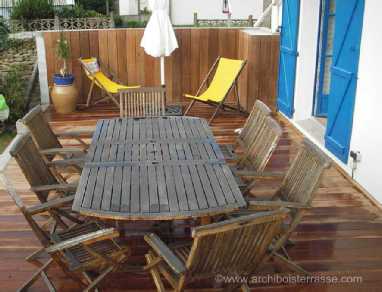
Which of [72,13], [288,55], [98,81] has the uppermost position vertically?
[72,13]

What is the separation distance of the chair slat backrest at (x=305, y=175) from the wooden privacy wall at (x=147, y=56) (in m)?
4.75

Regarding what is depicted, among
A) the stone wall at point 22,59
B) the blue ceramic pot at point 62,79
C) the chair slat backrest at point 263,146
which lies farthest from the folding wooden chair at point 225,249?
the stone wall at point 22,59

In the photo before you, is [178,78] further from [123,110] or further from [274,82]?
[123,110]

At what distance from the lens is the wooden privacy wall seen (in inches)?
330

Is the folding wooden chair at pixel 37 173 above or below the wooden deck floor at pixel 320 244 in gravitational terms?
above

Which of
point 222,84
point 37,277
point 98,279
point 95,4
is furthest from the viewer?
point 95,4

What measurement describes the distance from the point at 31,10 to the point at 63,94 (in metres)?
12.7

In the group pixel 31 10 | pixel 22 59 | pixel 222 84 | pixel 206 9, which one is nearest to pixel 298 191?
pixel 222 84

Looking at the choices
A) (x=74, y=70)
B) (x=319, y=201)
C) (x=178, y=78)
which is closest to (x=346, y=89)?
(x=319, y=201)

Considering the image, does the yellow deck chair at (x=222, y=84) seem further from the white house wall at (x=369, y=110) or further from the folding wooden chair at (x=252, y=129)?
the folding wooden chair at (x=252, y=129)

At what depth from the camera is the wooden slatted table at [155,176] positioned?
9.04ft

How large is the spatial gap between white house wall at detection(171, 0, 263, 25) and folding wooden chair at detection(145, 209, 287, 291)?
22392mm

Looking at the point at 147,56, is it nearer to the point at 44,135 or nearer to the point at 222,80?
the point at 222,80

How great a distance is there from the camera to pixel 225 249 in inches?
97.4
